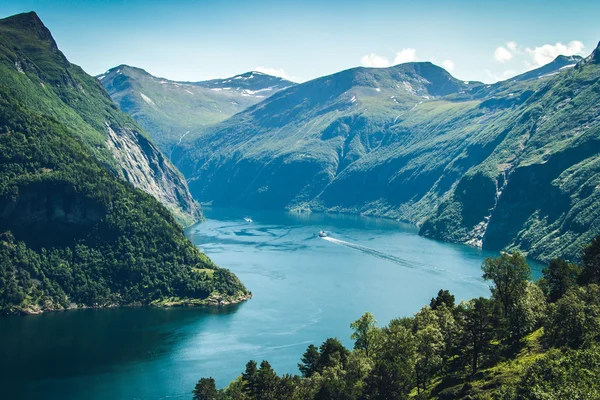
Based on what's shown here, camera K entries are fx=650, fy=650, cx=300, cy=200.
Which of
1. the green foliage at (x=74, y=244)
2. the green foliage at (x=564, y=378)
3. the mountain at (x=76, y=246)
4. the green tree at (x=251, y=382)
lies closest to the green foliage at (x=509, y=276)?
the green foliage at (x=564, y=378)

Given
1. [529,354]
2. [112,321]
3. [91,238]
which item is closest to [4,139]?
[91,238]

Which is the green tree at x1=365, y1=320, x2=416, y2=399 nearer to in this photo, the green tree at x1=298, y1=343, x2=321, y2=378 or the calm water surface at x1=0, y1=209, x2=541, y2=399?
the green tree at x1=298, y1=343, x2=321, y2=378

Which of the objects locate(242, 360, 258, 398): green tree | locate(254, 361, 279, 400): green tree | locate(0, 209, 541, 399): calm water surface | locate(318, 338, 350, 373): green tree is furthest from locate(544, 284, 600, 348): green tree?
locate(0, 209, 541, 399): calm water surface

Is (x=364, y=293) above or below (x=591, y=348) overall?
below

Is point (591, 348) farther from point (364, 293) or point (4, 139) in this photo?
point (4, 139)

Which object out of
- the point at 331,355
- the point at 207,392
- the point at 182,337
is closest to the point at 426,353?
the point at 331,355
